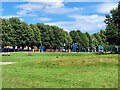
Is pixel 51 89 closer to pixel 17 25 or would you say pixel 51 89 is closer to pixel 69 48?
pixel 17 25

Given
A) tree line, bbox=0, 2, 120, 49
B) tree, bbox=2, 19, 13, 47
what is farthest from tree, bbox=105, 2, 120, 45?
tree, bbox=2, 19, 13, 47

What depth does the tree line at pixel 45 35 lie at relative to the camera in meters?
68.1

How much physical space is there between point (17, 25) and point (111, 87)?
93.8 metres

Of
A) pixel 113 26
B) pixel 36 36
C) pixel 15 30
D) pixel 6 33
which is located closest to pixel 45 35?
pixel 36 36

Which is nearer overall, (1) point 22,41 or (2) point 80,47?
(1) point 22,41

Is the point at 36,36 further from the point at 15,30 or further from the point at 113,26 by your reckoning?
the point at 113,26

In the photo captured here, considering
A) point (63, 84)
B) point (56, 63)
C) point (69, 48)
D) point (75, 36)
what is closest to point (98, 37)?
point (75, 36)

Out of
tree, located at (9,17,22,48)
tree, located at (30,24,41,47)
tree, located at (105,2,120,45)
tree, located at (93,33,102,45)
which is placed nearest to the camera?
tree, located at (105,2,120,45)

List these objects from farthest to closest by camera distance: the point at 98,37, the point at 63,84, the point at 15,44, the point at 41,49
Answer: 1. the point at 98,37
2. the point at 41,49
3. the point at 15,44
4. the point at 63,84

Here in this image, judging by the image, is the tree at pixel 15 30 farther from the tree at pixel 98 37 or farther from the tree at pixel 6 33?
the tree at pixel 98 37

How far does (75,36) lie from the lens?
449 feet

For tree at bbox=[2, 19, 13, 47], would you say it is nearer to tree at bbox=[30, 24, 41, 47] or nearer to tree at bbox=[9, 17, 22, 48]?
tree at bbox=[9, 17, 22, 48]

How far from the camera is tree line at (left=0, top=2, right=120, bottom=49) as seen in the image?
68.1 metres

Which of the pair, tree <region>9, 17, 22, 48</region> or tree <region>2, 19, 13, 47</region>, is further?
tree <region>9, 17, 22, 48</region>
